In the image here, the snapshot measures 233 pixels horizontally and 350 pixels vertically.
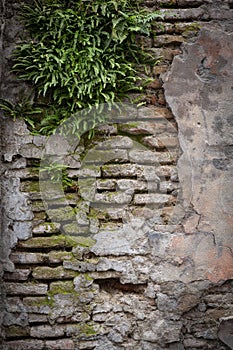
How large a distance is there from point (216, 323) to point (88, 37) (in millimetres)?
1888

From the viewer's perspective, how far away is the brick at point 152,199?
2.54 m

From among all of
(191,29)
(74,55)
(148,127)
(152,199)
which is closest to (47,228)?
(152,199)

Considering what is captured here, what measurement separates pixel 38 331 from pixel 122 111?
141 cm

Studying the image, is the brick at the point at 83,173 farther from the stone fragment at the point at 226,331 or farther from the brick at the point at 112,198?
the stone fragment at the point at 226,331

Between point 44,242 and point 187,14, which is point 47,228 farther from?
point 187,14

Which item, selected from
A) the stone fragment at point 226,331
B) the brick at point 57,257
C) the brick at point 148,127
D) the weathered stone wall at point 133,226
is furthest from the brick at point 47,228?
the stone fragment at point 226,331

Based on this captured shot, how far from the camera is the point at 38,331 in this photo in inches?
96.5

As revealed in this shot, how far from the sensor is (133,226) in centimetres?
252

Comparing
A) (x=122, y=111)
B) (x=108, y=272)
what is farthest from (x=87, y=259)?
(x=122, y=111)

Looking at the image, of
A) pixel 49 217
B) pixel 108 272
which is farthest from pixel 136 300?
pixel 49 217

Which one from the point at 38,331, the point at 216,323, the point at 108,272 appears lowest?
the point at 38,331

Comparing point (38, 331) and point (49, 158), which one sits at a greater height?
point (49, 158)

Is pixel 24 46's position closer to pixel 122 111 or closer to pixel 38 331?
pixel 122 111

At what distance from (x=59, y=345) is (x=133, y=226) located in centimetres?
82
